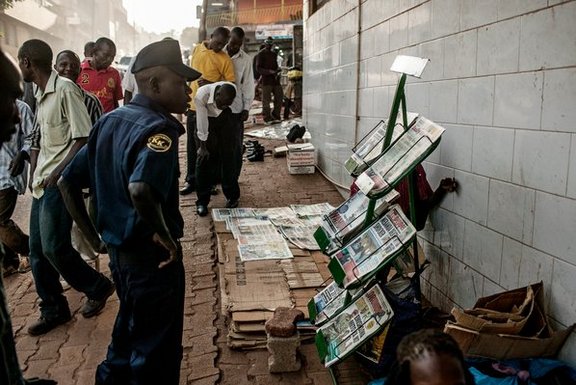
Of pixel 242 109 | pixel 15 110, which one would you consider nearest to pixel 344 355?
pixel 15 110

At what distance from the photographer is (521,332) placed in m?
2.47

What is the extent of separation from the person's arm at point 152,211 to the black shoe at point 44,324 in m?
1.75

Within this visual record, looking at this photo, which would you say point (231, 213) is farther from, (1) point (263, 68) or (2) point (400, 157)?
(1) point (263, 68)

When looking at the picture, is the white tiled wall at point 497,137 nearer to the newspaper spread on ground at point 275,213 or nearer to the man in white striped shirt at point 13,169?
the newspaper spread on ground at point 275,213

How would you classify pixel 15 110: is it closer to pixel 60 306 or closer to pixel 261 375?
pixel 261 375

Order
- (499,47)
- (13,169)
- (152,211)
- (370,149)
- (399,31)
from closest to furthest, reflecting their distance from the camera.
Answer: (152,211), (499,47), (370,149), (13,169), (399,31)

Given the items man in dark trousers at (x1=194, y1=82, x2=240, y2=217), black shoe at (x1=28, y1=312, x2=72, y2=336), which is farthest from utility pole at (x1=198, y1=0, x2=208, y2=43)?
black shoe at (x1=28, y1=312, x2=72, y2=336)

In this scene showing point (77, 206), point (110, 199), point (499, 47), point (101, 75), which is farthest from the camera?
point (101, 75)

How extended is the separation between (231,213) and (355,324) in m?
3.28

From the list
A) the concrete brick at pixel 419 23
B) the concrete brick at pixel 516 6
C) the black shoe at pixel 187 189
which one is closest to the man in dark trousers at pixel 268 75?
the black shoe at pixel 187 189

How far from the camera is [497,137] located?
2916mm

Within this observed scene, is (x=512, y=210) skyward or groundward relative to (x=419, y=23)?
groundward

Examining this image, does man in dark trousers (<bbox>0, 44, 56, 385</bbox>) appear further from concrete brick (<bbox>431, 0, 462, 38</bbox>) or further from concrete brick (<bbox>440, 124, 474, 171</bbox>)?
concrete brick (<bbox>431, 0, 462, 38</bbox>)

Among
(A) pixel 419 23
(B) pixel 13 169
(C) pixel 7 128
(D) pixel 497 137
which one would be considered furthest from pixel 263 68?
(C) pixel 7 128
